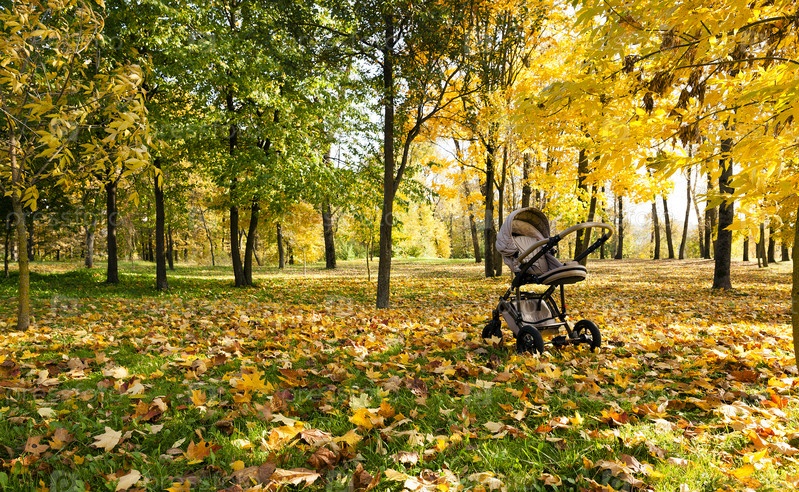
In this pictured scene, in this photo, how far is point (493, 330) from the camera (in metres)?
5.44

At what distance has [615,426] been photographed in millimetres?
2879

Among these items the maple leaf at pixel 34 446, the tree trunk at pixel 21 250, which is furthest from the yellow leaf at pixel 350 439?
the tree trunk at pixel 21 250

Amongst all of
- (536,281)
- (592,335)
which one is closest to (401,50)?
(536,281)

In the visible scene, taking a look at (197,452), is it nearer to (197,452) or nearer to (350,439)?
(197,452)

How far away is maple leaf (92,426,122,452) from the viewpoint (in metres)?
2.56

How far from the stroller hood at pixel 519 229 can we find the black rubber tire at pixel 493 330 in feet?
2.60

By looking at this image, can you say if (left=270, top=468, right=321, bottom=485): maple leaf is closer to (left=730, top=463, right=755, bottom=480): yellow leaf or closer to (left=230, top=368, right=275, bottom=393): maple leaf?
(left=230, top=368, right=275, bottom=393): maple leaf

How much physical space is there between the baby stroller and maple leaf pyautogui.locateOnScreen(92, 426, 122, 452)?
369 cm

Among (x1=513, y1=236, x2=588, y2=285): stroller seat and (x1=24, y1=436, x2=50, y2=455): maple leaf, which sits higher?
(x1=513, y1=236, x2=588, y2=285): stroller seat

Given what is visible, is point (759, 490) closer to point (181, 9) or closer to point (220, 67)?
point (220, 67)

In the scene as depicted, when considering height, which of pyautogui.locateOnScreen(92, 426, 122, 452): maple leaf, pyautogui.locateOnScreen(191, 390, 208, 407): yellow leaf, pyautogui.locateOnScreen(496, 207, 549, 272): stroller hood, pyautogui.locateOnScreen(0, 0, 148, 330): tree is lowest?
pyautogui.locateOnScreen(92, 426, 122, 452): maple leaf

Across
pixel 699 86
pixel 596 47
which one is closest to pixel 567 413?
pixel 596 47

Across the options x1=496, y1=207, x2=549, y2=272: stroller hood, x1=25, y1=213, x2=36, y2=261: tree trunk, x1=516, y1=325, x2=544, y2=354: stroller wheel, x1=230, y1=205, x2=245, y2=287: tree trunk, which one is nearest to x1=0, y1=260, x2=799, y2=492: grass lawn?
x1=516, y1=325, x2=544, y2=354: stroller wheel

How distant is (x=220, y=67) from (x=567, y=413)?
11.6 meters
